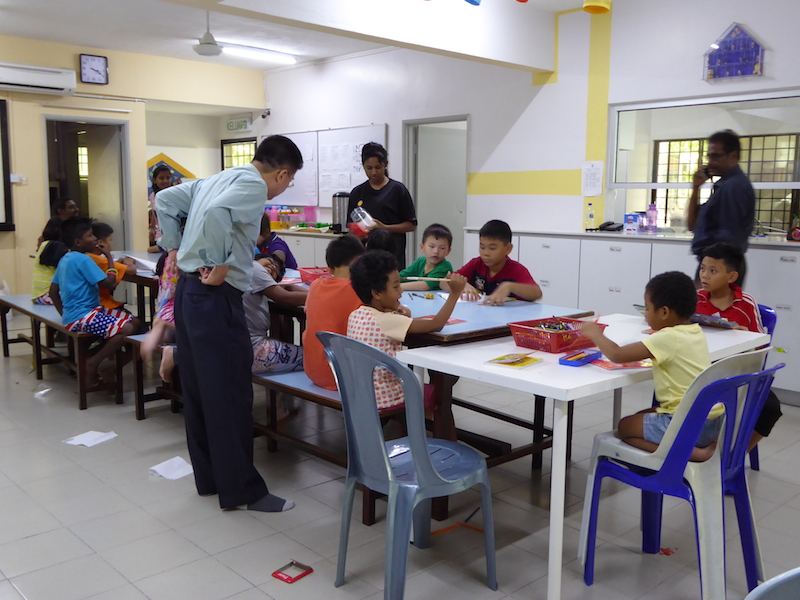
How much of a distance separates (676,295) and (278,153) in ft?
4.86

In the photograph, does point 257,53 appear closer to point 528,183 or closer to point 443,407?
point 528,183

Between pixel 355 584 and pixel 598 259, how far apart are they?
3511 millimetres

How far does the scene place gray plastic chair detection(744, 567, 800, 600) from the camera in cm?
75

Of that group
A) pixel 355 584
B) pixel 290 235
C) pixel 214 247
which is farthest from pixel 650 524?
pixel 290 235

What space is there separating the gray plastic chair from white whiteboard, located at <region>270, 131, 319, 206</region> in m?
7.78

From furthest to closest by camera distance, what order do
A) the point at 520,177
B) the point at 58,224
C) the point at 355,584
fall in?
the point at 520,177 → the point at 58,224 → the point at 355,584

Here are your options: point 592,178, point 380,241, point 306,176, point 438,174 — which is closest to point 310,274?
point 380,241

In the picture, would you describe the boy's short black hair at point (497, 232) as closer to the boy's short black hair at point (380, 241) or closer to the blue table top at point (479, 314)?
the blue table top at point (479, 314)

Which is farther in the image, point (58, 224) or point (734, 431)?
point (58, 224)

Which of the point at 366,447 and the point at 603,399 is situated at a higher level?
the point at 366,447

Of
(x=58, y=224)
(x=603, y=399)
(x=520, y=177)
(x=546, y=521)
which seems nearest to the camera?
(x=546, y=521)

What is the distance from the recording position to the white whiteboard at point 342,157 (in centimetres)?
752

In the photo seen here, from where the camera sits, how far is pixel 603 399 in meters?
4.36

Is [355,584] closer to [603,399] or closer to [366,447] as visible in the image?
[366,447]
